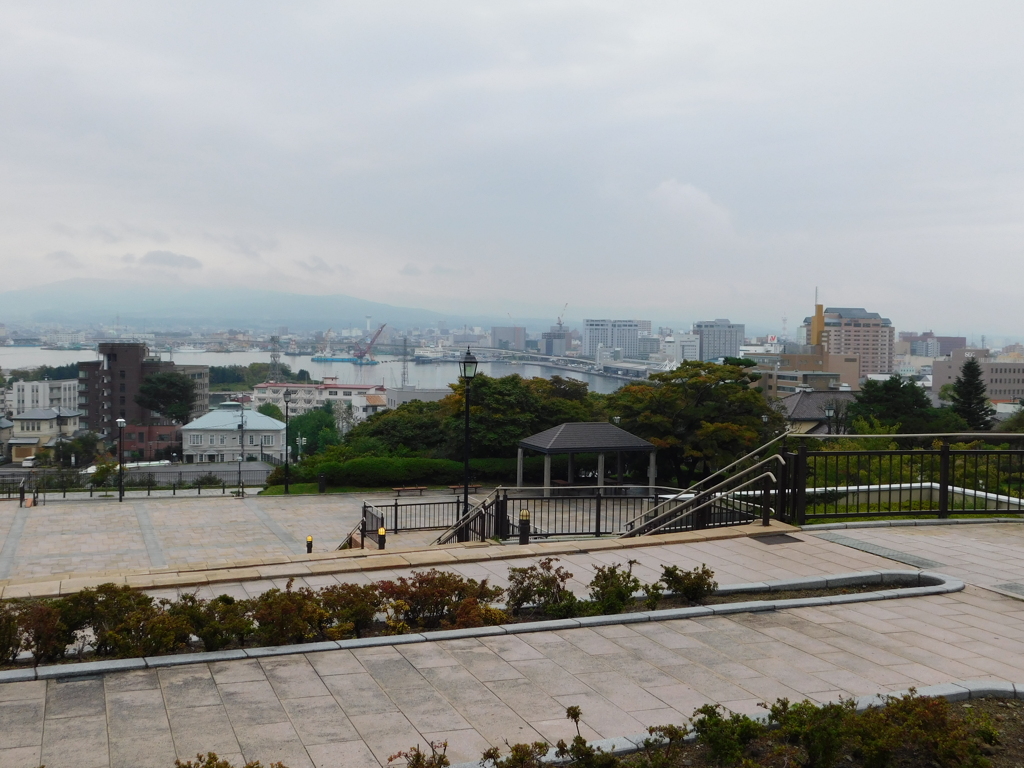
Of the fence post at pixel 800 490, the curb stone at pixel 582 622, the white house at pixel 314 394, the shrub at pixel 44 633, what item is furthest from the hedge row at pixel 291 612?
the white house at pixel 314 394

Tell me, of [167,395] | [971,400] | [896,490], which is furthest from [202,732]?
[167,395]

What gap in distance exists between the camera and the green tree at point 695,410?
2494cm

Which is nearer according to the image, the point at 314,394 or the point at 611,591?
the point at 611,591

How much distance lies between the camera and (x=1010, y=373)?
118m

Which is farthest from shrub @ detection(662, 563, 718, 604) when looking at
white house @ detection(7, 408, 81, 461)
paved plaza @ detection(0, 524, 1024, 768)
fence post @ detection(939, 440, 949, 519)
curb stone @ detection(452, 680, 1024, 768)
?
white house @ detection(7, 408, 81, 461)

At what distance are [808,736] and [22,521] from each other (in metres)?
23.8

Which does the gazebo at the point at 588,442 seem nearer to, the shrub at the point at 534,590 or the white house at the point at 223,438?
the shrub at the point at 534,590

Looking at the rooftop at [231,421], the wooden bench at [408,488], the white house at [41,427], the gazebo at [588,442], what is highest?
the gazebo at [588,442]

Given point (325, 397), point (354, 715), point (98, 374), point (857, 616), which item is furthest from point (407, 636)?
point (325, 397)

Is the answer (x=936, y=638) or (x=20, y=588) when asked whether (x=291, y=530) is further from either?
(x=936, y=638)

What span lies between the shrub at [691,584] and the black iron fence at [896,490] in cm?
317

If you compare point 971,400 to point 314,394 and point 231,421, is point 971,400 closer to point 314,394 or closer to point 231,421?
point 231,421

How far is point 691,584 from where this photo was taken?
6.91m

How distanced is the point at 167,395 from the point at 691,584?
89.0 metres
